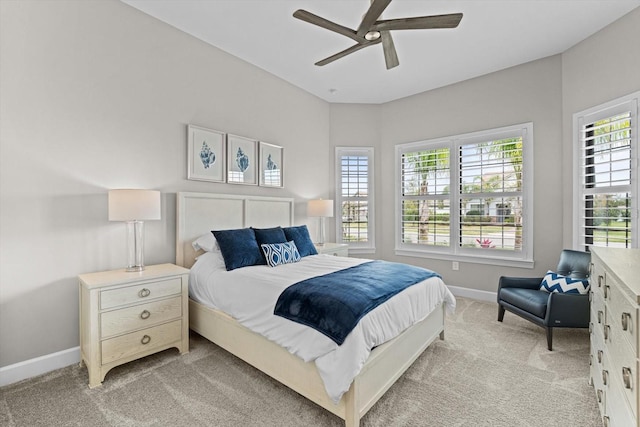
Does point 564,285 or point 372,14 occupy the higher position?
point 372,14

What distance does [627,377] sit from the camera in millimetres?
1145

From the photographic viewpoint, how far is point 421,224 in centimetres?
471

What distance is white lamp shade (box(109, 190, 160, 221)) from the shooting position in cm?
234

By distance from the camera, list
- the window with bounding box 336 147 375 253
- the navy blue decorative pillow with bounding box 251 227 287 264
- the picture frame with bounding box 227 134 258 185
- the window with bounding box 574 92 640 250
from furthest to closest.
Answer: the window with bounding box 336 147 375 253 → the picture frame with bounding box 227 134 258 185 → the navy blue decorative pillow with bounding box 251 227 287 264 → the window with bounding box 574 92 640 250

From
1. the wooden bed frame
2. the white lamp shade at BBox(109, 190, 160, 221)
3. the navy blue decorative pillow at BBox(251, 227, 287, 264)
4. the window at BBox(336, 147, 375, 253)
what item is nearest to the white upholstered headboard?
the wooden bed frame

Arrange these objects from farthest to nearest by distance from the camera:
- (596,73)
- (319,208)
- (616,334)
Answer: (319,208) → (596,73) → (616,334)

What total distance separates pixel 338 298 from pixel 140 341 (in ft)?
5.49

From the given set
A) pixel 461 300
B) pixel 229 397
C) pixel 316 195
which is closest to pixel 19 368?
pixel 229 397

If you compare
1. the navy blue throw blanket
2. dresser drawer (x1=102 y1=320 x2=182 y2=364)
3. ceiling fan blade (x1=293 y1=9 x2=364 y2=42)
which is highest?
ceiling fan blade (x1=293 y1=9 x2=364 y2=42)

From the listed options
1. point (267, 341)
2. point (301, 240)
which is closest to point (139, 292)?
point (267, 341)

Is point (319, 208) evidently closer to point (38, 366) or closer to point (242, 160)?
point (242, 160)

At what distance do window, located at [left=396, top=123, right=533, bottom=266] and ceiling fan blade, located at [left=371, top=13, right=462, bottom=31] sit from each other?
98.4 inches

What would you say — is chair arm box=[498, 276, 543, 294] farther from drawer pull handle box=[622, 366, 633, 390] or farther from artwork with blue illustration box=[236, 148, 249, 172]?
artwork with blue illustration box=[236, 148, 249, 172]

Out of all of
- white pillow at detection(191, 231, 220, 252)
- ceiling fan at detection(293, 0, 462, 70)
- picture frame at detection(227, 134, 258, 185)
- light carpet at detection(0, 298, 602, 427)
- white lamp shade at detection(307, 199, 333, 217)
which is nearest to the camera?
light carpet at detection(0, 298, 602, 427)
